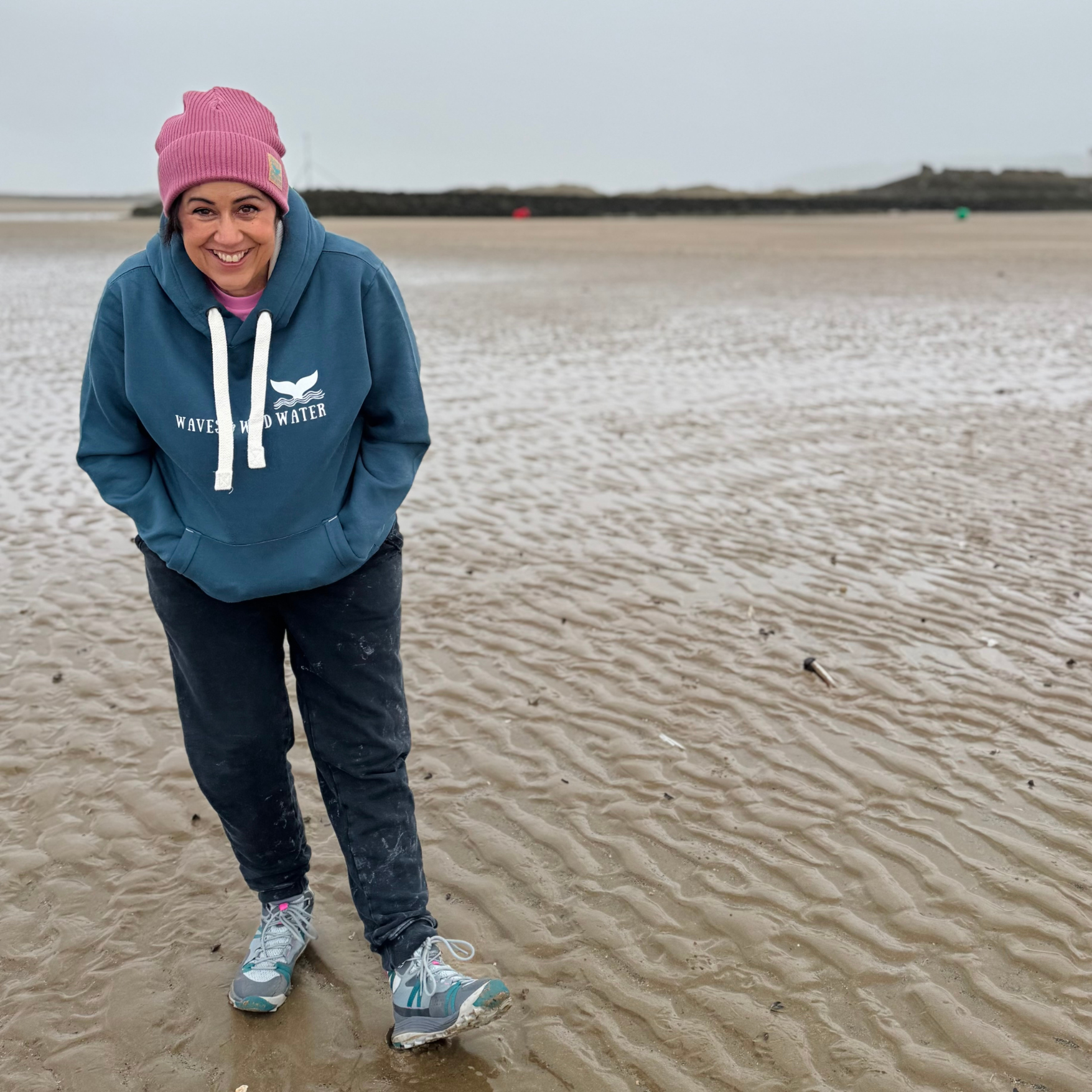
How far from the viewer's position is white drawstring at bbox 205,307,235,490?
2256 mm

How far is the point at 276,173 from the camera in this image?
2258 millimetres

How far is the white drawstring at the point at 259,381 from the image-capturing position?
2254 millimetres

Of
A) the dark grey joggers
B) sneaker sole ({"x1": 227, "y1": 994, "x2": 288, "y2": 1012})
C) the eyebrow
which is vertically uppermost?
the eyebrow

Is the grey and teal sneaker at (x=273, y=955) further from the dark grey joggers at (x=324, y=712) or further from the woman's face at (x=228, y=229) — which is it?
the woman's face at (x=228, y=229)

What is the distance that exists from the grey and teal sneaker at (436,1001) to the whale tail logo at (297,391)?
4.64ft

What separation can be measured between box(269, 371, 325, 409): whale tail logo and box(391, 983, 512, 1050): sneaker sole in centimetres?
150

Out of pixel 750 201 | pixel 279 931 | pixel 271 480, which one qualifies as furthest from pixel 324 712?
pixel 750 201

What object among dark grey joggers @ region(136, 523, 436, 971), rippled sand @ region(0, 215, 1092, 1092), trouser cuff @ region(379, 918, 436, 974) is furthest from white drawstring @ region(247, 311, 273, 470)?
rippled sand @ region(0, 215, 1092, 1092)

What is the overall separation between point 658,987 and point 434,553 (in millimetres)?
3714

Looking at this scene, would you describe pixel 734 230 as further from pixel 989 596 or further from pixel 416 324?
pixel 989 596

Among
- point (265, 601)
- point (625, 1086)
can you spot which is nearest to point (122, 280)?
point (265, 601)

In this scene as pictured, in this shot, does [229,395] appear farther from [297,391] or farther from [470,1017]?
[470,1017]

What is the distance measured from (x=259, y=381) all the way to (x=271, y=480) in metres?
0.23

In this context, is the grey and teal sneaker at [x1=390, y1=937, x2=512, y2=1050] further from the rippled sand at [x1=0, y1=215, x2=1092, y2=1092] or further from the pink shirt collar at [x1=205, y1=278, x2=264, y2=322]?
the pink shirt collar at [x1=205, y1=278, x2=264, y2=322]
